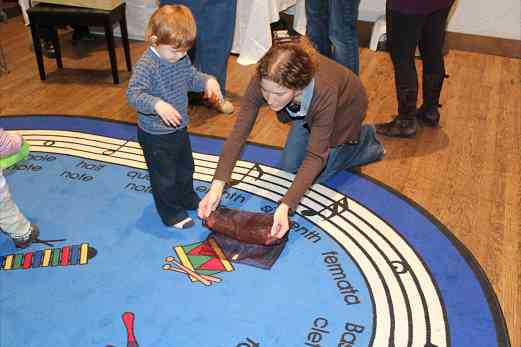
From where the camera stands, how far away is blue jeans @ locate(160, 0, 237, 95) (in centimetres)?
259

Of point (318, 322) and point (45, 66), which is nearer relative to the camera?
point (318, 322)

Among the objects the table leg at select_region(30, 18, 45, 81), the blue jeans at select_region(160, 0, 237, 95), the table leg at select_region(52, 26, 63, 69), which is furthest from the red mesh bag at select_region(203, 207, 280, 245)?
the table leg at select_region(52, 26, 63, 69)

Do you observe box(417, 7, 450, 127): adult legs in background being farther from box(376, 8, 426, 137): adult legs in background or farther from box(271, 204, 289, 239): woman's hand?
box(271, 204, 289, 239): woman's hand

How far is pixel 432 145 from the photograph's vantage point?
98.3 inches

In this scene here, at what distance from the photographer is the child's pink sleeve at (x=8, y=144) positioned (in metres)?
1.77

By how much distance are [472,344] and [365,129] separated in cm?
108

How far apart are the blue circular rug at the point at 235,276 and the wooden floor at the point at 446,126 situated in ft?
0.37

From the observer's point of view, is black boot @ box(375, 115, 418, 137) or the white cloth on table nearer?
black boot @ box(375, 115, 418, 137)

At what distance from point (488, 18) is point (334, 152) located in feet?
7.05

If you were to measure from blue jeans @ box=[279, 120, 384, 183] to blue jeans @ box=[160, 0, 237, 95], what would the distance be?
728 mm

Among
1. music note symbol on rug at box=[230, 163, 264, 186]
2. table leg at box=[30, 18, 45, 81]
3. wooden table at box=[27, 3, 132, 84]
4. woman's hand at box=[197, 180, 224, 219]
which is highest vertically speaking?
wooden table at box=[27, 3, 132, 84]

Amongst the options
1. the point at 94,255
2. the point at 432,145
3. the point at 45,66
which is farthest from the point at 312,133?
the point at 45,66

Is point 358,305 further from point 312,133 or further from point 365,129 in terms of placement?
point 365,129

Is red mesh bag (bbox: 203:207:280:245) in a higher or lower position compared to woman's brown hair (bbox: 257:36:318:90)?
lower
